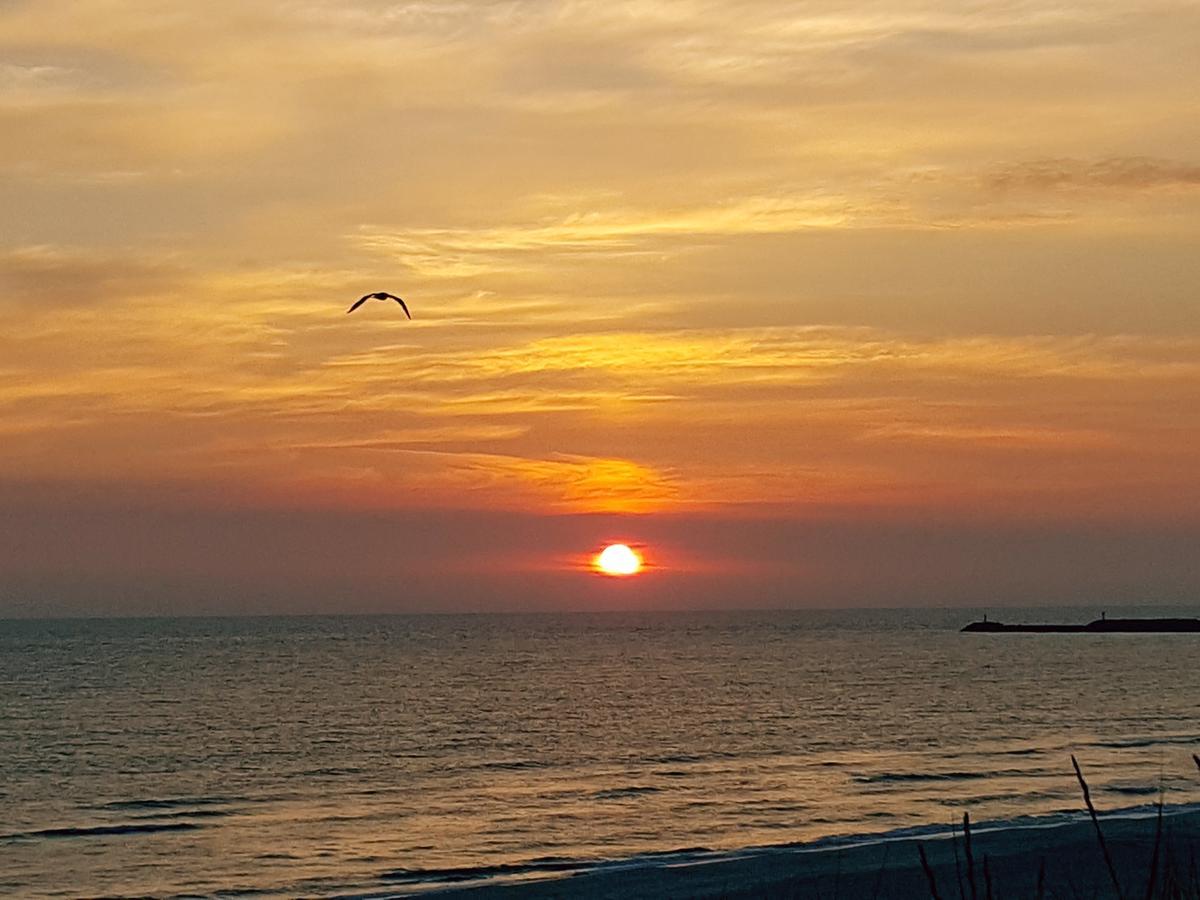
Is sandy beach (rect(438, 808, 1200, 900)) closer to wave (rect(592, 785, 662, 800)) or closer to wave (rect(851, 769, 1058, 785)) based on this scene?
wave (rect(592, 785, 662, 800))

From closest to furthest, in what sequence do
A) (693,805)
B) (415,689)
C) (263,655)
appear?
(693,805), (415,689), (263,655)

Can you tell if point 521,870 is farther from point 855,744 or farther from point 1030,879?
point 855,744

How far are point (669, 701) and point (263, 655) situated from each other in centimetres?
9461

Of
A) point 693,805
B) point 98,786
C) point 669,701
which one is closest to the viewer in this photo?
point 693,805

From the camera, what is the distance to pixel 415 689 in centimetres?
11669

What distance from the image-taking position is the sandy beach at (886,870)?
1145 inches

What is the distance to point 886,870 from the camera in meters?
32.2

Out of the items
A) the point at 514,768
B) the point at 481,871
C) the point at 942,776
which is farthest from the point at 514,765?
the point at 481,871

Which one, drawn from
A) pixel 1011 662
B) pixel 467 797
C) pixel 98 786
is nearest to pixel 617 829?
pixel 467 797

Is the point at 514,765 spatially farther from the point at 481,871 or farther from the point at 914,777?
the point at 481,871

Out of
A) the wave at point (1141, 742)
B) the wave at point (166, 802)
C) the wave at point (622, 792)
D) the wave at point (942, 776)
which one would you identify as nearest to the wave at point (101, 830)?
the wave at point (166, 802)

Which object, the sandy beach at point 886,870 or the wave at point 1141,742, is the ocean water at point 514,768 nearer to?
the wave at point 1141,742

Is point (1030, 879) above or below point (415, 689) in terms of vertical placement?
below

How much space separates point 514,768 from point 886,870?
95.5 ft
